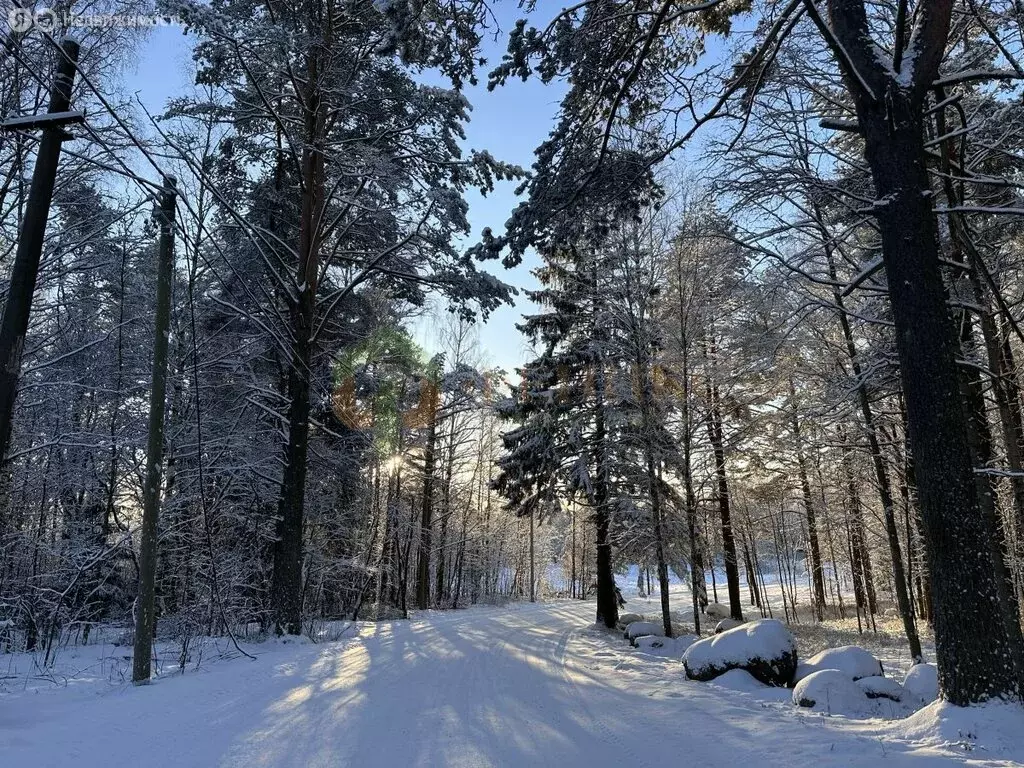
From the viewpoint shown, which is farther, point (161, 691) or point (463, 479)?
point (463, 479)

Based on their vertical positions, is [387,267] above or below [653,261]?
below

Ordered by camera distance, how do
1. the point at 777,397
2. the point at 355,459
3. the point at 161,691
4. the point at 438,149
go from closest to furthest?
1. the point at 161,691
2. the point at 438,149
3. the point at 777,397
4. the point at 355,459

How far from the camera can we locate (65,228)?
11.3 meters

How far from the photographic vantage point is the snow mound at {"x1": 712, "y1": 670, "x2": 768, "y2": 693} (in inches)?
293

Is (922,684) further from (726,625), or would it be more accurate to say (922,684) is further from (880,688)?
(726,625)

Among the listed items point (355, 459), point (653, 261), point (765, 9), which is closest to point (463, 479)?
point (355, 459)

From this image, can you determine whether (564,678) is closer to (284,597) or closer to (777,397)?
(284,597)

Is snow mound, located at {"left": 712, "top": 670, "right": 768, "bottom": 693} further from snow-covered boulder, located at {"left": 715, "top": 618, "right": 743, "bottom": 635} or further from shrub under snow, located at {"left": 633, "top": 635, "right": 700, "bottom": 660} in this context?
snow-covered boulder, located at {"left": 715, "top": 618, "right": 743, "bottom": 635}

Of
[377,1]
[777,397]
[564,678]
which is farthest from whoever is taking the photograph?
[777,397]

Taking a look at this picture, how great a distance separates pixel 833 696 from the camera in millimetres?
6527

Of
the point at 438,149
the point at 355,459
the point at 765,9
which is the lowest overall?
the point at 355,459

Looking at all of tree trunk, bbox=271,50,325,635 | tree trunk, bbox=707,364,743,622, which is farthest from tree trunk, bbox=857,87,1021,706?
tree trunk, bbox=271,50,325,635

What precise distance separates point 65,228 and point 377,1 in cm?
973

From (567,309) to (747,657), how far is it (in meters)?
11.5
